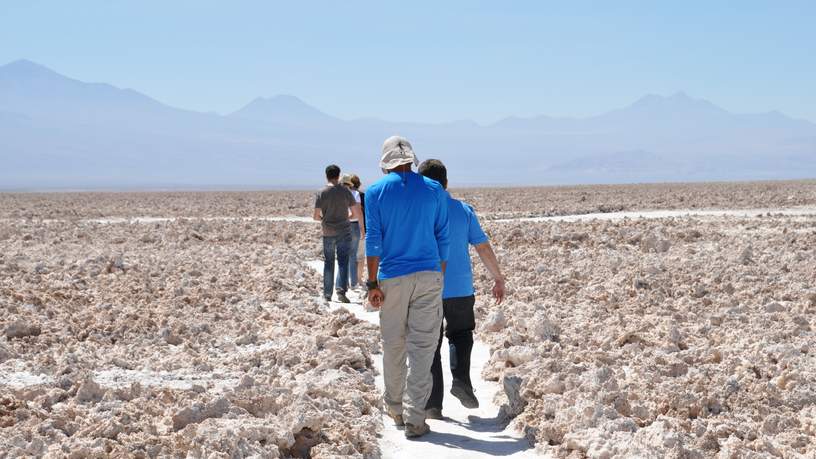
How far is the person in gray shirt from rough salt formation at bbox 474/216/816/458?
6.01 ft

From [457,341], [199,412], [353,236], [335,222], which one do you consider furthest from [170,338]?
[353,236]

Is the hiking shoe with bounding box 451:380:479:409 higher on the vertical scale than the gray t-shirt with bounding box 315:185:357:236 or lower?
lower

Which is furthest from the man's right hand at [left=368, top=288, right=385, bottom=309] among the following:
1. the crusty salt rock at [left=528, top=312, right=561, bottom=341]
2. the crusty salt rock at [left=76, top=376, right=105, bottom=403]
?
the crusty salt rock at [left=528, top=312, right=561, bottom=341]

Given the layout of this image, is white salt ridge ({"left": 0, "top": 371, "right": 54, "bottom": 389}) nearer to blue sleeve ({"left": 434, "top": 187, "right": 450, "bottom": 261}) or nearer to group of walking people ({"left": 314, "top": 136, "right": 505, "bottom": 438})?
group of walking people ({"left": 314, "top": 136, "right": 505, "bottom": 438})

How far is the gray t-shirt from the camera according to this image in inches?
474

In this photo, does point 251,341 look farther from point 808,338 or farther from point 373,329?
point 808,338

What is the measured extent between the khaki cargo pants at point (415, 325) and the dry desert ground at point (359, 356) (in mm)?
400

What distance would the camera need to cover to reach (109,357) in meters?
Result: 7.95

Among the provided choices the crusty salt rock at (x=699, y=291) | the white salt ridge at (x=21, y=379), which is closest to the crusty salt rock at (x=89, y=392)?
the white salt ridge at (x=21, y=379)

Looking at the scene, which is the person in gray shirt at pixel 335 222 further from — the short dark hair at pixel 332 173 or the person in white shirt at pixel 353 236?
the person in white shirt at pixel 353 236

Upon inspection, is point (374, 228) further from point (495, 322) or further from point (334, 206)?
point (334, 206)

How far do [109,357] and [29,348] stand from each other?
84 centimetres

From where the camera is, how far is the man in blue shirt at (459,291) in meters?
6.82

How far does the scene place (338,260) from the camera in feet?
40.4
